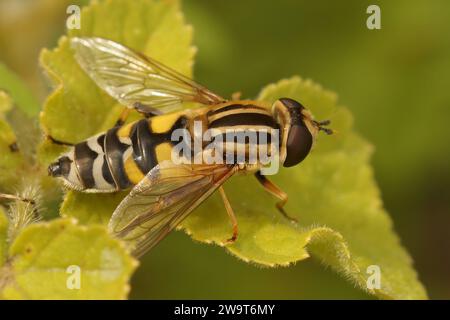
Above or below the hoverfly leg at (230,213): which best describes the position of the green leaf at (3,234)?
below


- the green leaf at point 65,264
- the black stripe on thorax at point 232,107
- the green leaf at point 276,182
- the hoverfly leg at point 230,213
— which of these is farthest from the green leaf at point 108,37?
the green leaf at point 65,264

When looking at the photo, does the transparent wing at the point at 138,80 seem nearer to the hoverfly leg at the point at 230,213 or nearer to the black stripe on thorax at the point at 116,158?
the black stripe on thorax at the point at 116,158

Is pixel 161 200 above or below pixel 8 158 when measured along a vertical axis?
below

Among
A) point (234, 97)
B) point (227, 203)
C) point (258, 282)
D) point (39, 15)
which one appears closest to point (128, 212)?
point (227, 203)

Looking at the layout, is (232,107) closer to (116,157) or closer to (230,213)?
(230,213)

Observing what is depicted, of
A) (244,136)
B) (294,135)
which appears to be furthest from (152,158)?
(294,135)

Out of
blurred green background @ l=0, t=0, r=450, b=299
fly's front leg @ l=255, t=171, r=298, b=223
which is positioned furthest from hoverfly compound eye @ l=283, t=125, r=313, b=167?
blurred green background @ l=0, t=0, r=450, b=299

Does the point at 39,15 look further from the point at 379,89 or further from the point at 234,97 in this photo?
the point at 379,89
